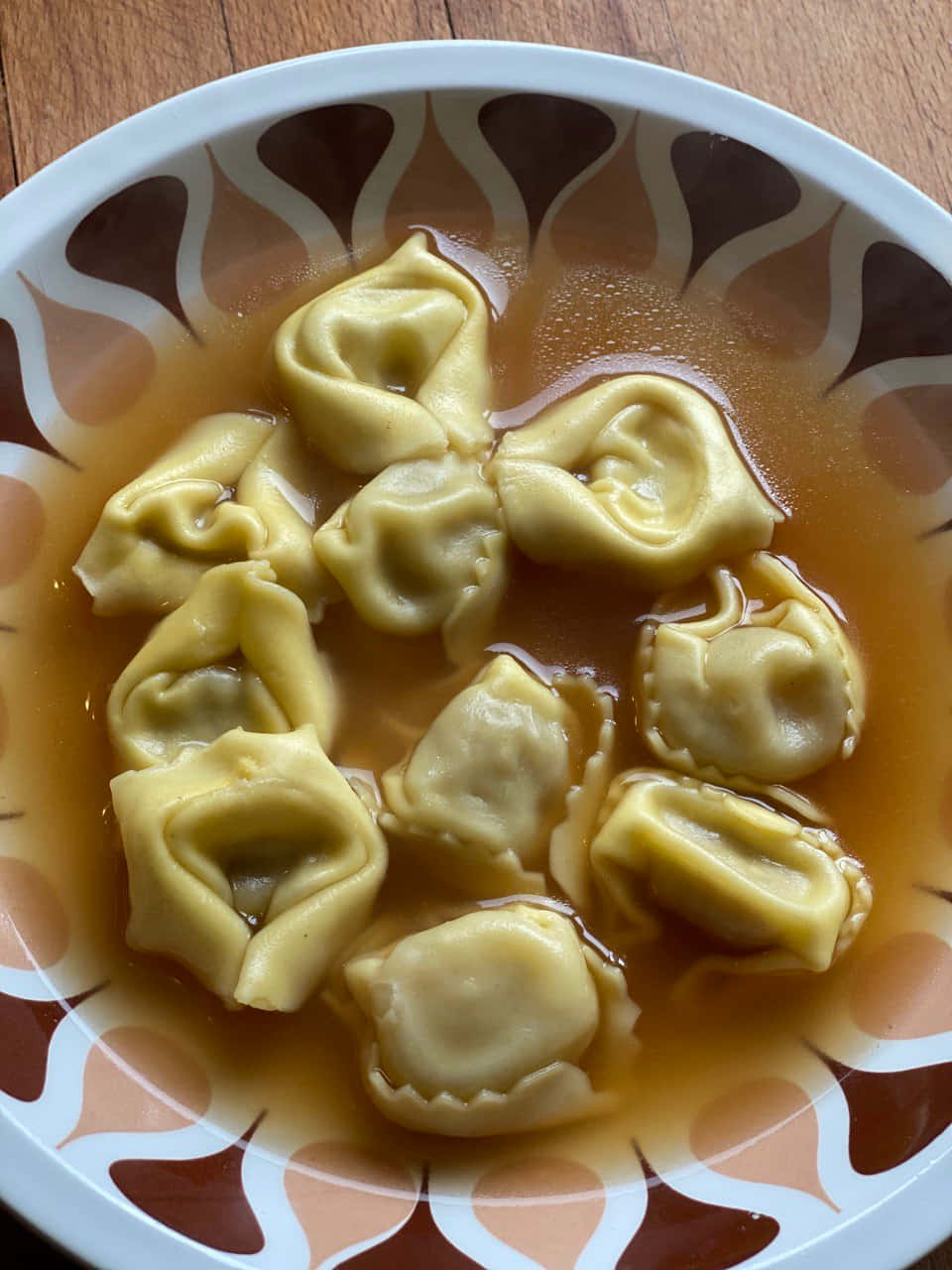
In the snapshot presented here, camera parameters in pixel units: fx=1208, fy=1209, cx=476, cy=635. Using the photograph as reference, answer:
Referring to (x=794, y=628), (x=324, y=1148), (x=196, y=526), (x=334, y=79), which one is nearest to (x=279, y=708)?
(x=196, y=526)

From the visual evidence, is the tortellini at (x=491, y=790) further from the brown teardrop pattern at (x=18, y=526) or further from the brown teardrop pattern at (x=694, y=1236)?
the brown teardrop pattern at (x=18, y=526)

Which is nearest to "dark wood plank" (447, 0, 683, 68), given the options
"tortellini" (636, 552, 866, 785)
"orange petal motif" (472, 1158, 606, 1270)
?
"tortellini" (636, 552, 866, 785)

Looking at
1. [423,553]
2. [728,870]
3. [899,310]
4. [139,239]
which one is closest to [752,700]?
[728,870]

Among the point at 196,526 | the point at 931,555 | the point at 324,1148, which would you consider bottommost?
the point at 324,1148

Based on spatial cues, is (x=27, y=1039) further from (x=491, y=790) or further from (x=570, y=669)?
(x=570, y=669)

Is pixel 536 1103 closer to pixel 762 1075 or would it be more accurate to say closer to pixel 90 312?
pixel 762 1075

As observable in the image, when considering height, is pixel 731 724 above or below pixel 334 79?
below
